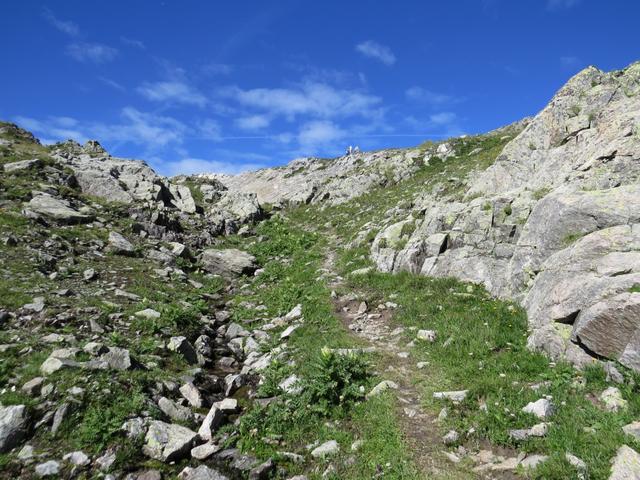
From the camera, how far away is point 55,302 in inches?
551

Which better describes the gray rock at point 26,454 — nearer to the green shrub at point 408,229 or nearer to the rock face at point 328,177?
the green shrub at point 408,229

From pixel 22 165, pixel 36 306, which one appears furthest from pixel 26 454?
pixel 22 165

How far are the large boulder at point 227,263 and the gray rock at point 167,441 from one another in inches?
588

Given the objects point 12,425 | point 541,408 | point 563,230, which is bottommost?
point 12,425

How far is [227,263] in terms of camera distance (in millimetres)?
24141

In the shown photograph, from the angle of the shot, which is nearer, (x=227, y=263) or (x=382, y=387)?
(x=382, y=387)

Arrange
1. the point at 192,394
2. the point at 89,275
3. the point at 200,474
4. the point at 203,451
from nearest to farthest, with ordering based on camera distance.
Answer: the point at 200,474
the point at 203,451
the point at 192,394
the point at 89,275

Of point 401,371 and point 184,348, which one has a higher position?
point 184,348

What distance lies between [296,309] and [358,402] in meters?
7.41

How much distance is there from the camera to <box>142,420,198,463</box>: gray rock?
27.2 feet

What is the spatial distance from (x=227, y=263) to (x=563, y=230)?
17913 mm

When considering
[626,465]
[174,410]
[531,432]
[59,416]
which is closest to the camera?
[626,465]

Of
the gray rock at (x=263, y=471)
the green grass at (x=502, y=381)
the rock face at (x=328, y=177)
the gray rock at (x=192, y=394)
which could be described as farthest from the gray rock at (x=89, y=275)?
the rock face at (x=328, y=177)

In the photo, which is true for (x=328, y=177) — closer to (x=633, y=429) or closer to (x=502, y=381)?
(x=502, y=381)
